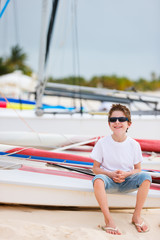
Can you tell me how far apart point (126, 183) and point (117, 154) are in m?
0.29

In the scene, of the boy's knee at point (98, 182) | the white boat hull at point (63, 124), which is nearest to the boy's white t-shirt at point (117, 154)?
the boy's knee at point (98, 182)

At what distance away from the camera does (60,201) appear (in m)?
3.17

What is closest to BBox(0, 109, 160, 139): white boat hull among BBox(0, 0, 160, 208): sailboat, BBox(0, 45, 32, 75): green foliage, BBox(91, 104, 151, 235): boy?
BBox(0, 0, 160, 208): sailboat

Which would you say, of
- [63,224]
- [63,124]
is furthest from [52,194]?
[63,124]

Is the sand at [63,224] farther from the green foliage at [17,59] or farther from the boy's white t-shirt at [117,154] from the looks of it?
the green foliage at [17,59]

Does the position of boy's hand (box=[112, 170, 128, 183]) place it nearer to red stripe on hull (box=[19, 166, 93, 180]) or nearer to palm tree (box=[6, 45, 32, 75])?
red stripe on hull (box=[19, 166, 93, 180])

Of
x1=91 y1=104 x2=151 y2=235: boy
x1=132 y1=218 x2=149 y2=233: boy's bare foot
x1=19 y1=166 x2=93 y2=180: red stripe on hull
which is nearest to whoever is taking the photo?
x1=132 y1=218 x2=149 y2=233: boy's bare foot

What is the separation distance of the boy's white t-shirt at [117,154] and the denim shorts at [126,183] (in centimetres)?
13

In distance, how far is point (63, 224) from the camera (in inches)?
110

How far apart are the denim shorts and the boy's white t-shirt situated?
0.13 meters

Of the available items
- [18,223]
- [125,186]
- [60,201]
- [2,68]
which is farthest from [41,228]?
[2,68]

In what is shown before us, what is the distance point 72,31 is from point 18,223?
5.81 m

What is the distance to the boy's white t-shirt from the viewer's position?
298 cm

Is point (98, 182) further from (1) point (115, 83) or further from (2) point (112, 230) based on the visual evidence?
(1) point (115, 83)
